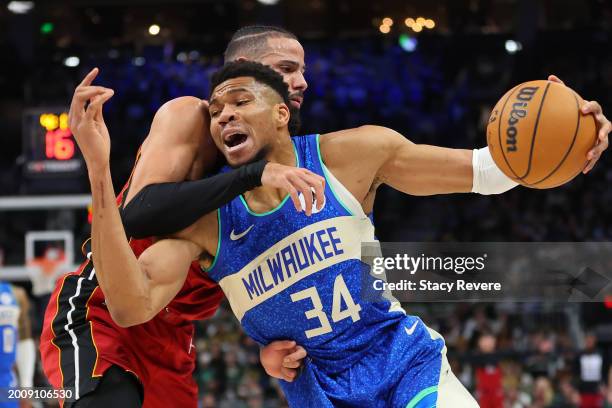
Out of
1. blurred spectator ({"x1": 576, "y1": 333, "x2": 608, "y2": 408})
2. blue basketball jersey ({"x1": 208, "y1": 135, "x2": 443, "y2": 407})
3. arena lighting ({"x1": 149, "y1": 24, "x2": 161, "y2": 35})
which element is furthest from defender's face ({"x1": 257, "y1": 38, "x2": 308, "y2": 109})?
arena lighting ({"x1": 149, "y1": 24, "x2": 161, "y2": 35})

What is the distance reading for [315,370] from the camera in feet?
10.1

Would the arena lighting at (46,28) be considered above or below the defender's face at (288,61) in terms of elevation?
above

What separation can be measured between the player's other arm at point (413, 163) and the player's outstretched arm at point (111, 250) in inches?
24.5

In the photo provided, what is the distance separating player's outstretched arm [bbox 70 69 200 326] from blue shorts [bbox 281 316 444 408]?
→ 0.55m

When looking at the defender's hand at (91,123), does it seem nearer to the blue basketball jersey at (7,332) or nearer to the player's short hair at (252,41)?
the player's short hair at (252,41)

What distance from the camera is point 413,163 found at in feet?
10.3

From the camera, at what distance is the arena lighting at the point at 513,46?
1259 cm

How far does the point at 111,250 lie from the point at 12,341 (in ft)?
15.1

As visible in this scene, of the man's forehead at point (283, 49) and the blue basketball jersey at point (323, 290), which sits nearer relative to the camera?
the blue basketball jersey at point (323, 290)

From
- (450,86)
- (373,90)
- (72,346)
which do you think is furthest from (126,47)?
(72,346)

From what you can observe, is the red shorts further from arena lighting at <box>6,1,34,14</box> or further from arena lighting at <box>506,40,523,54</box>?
arena lighting at <box>6,1,34,14</box>

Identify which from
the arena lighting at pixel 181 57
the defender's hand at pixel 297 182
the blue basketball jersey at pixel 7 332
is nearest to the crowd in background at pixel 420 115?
the arena lighting at pixel 181 57

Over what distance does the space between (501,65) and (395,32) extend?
4.86 ft

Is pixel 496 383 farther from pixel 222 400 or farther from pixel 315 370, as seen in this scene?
pixel 315 370
